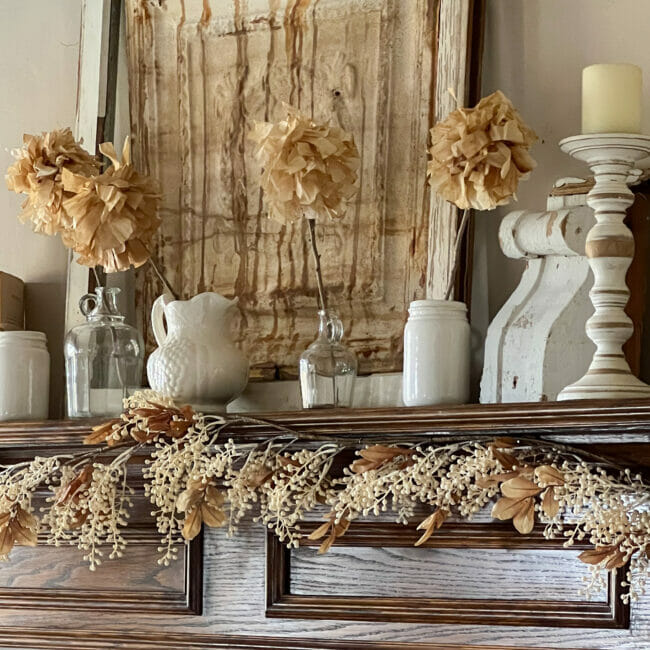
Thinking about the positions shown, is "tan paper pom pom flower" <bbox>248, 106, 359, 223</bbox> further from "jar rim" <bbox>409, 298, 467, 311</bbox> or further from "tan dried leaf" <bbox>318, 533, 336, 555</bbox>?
"tan dried leaf" <bbox>318, 533, 336, 555</bbox>

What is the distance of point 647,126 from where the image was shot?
1.43 metres

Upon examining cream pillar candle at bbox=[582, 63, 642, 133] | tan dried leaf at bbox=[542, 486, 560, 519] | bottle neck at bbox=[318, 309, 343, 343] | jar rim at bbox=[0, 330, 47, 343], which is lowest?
tan dried leaf at bbox=[542, 486, 560, 519]

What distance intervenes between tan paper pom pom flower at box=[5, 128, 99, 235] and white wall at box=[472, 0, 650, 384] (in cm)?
52

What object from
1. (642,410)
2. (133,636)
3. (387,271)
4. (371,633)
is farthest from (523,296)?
(133,636)

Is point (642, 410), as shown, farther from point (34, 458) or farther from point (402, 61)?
point (34, 458)

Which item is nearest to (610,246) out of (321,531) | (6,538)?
(321,531)

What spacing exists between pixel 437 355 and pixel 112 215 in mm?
445

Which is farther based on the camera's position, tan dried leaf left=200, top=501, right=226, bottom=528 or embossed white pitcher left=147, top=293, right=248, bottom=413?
embossed white pitcher left=147, top=293, right=248, bottom=413

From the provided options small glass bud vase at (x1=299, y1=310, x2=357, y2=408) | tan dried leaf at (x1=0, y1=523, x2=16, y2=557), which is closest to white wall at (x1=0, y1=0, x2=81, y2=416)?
tan dried leaf at (x1=0, y1=523, x2=16, y2=557)

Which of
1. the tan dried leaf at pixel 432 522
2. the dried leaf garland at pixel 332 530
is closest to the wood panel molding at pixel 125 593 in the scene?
the dried leaf garland at pixel 332 530

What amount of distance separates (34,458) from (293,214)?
46cm

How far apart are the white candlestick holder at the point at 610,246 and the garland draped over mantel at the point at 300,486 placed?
116mm

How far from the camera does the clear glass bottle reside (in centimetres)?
159

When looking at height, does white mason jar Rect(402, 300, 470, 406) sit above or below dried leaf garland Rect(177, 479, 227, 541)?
above
